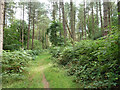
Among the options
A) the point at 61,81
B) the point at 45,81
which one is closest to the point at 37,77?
the point at 45,81

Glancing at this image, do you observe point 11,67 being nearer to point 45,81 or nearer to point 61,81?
point 45,81

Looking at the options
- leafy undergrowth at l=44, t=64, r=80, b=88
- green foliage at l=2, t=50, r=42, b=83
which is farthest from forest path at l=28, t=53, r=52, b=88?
green foliage at l=2, t=50, r=42, b=83

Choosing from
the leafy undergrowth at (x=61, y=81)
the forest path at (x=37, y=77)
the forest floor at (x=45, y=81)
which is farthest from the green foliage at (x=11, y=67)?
the leafy undergrowth at (x=61, y=81)

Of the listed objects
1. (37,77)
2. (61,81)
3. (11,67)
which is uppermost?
(11,67)

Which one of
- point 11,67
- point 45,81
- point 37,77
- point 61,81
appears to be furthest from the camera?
point 11,67

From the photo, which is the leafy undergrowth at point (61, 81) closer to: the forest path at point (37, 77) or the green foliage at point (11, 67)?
the forest path at point (37, 77)

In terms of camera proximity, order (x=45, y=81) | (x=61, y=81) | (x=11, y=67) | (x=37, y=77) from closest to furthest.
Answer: (x=61, y=81) < (x=45, y=81) < (x=37, y=77) < (x=11, y=67)

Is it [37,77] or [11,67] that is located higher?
[11,67]

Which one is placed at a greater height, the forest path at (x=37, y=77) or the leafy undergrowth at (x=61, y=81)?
the leafy undergrowth at (x=61, y=81)

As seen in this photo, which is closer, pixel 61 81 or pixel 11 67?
pixel 61 81

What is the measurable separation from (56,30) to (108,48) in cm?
1718

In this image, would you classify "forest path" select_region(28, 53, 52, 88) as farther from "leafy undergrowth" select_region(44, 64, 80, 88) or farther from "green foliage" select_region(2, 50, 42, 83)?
"green foliage" select_region(2, 50, 42, 83)

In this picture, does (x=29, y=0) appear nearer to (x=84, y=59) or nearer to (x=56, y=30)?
(x=56, y=30)

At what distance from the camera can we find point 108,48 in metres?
3.51
